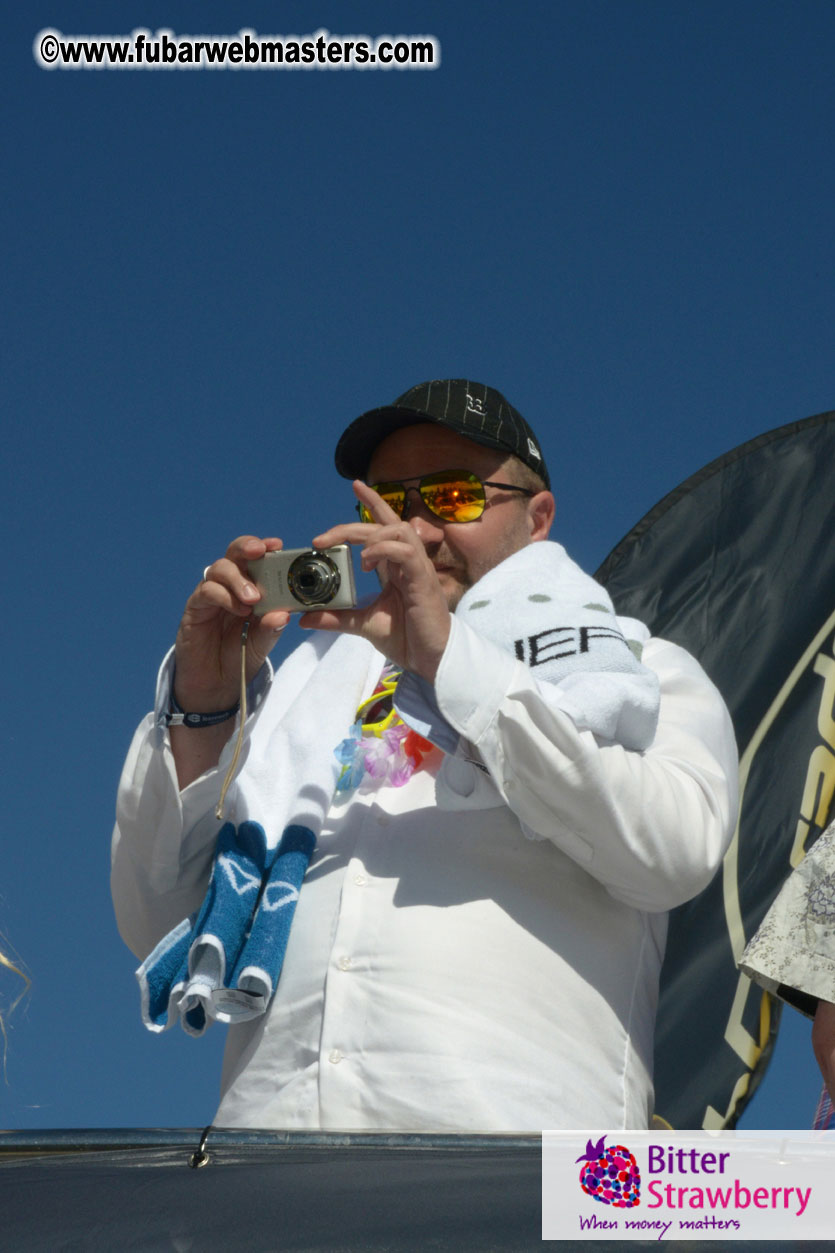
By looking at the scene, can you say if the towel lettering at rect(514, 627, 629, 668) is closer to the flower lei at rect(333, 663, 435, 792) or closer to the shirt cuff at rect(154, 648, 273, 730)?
the flower lei at rect(333, 663, 435, 792)

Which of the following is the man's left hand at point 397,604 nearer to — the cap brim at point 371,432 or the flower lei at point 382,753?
the flower lei at point 382,753

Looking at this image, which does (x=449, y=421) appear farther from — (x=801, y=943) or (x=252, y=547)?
(x=801, y=943)

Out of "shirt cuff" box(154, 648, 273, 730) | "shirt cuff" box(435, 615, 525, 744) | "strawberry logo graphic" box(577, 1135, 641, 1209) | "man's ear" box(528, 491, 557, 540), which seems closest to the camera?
"strawberry logo graphic" box(577, 1135, 641, 1209)

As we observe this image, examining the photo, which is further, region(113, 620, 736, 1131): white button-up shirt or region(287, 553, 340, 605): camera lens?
region(287, 553, 340, 605): camera lens

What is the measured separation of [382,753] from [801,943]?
961 mm

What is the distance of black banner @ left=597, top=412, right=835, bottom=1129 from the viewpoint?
389 centimetres

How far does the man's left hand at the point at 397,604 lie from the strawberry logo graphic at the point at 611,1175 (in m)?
1.10

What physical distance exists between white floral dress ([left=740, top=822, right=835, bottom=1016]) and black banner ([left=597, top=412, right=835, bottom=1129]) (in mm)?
1247

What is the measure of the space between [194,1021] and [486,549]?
3.95 ft

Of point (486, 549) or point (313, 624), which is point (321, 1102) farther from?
point (486, 549)

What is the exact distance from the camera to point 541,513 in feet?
11.8

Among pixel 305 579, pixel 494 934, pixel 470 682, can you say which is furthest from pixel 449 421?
pixel 494 934

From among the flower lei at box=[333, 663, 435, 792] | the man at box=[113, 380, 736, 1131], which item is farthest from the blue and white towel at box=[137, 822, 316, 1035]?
the flower lei at box=[333, 663, 435, 792]

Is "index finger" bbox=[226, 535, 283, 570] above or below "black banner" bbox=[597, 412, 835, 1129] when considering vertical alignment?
above
